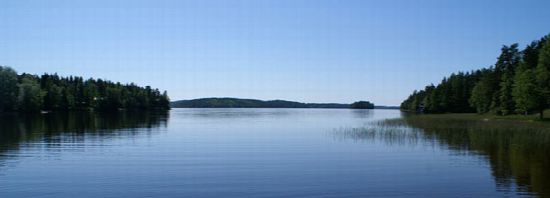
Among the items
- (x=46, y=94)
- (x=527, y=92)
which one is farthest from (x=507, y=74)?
(x=46, y=94)

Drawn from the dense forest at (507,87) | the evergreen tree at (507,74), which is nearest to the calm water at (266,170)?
the dense forest at (507,87)

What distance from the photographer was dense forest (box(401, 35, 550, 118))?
7250 centimetres

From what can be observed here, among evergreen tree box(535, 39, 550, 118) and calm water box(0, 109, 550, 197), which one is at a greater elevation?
evergreen tree box(535, 39, 550, 118)

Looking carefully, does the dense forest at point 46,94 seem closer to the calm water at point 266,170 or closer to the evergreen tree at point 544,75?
the calm water at point 266,170

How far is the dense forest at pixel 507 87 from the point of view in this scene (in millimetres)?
72500

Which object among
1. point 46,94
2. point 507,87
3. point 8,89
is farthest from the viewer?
point 46,94

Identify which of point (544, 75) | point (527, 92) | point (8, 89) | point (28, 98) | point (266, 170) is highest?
point (8, 89)

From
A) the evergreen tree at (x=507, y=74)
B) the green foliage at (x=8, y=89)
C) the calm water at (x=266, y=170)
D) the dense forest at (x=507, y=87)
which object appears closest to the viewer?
the calm water at (x=266, y=170)

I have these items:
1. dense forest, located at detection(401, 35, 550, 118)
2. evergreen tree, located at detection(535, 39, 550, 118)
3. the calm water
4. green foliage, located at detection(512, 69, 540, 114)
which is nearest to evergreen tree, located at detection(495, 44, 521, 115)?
dense forest, located at detection(401, 35, 550, 118)

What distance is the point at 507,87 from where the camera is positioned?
299 ft

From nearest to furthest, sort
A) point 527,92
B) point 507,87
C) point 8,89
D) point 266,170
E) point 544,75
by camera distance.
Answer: point 266,170
point 544,75
point 527,92
point 507,87
point 8,89

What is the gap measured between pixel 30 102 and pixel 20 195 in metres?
124

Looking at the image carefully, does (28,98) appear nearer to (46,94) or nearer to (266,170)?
(46,94)

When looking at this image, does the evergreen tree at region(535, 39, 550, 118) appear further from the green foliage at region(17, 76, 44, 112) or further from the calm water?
the green foliage at region(17, 76, 44, 112)
